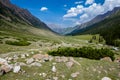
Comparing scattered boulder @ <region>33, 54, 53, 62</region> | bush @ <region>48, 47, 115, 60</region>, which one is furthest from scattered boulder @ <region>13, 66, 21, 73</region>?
bush @ <region>48, 47, 115, 60</region>

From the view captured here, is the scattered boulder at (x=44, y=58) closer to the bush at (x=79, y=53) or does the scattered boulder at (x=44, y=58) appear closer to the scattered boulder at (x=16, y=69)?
the bush at (x=79, y=53)

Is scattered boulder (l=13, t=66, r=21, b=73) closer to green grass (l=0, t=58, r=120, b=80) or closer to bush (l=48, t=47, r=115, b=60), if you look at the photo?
green grass (l=0, t=58, r=120, b=80)

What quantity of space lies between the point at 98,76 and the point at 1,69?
8824 millimetres

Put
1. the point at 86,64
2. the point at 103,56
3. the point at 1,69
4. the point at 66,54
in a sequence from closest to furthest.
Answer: the point at 1,69
the point at 86,64
the point at 66,54
the point at 103,56

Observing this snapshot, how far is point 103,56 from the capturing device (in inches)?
949

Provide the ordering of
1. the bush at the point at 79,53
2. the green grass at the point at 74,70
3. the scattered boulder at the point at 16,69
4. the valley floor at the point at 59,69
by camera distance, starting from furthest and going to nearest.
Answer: the bush at the point at 79,53 → the scattered boulder at the point at 16,69 → the valley floor at the point at 59,69 → the green grass at the point at 74,70

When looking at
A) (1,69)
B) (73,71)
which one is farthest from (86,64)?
(1,69)

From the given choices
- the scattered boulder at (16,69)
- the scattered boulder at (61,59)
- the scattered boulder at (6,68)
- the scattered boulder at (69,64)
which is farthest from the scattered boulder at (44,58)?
the scattered boulder at (6,68)

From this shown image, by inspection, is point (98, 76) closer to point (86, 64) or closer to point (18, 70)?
point (86, 64)

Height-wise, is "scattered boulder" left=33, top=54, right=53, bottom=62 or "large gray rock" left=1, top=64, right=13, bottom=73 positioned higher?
"scattered boulder" left=33, top=54, right=53, bottom=62

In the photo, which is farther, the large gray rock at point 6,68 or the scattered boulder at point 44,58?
the scattered boulder at point 44,58

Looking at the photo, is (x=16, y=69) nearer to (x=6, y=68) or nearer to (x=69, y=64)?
(x=6, y=68)

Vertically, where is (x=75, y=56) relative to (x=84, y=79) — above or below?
above

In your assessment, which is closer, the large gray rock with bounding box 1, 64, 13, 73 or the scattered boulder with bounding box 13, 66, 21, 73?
the large gray rock with bounding box 1, 64, 13, 73
